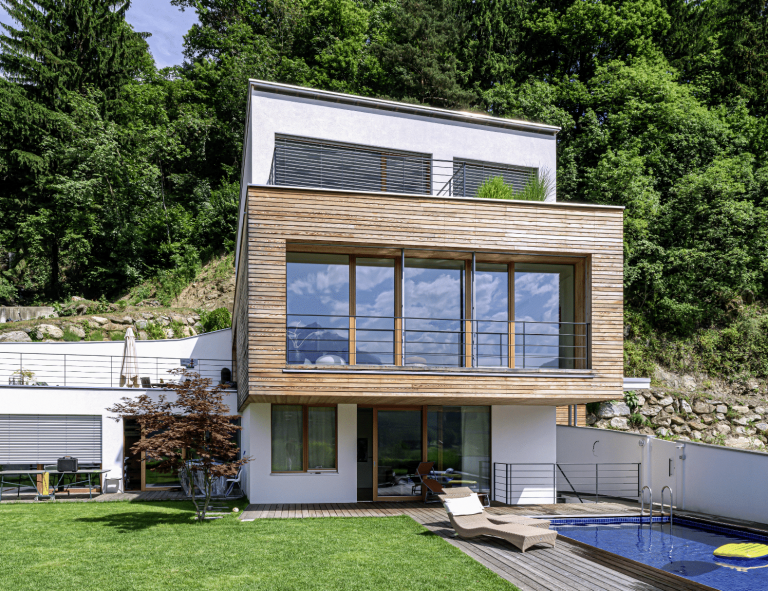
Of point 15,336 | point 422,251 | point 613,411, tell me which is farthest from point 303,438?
point 15,336

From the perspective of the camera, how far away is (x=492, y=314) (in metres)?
13.4

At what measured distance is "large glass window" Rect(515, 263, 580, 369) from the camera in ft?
43.8

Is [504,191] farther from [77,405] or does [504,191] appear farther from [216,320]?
[216,320]

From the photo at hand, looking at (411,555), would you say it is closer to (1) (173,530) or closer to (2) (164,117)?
(1) (173,530)

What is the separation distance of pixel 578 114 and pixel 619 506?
2582cm

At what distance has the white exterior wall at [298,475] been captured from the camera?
42.8 feet

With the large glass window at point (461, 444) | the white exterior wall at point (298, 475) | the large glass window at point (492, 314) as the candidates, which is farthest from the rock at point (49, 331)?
the large glass window at point (492, 314)

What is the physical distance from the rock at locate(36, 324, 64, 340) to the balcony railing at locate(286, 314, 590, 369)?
16.8 m

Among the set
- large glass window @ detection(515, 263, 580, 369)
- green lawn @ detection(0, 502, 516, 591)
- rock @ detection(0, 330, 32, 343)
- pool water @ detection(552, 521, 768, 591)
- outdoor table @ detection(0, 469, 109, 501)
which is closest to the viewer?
green lawn @ detection(0, 502, 516, 591)

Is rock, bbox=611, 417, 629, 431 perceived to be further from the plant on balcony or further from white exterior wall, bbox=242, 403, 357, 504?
white exterior wall, bbox=242, 403, 357, 504

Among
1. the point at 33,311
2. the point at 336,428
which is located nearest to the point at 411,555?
the point at 336,428

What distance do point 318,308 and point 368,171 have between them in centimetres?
431

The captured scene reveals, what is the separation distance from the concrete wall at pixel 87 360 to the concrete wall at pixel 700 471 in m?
13.4

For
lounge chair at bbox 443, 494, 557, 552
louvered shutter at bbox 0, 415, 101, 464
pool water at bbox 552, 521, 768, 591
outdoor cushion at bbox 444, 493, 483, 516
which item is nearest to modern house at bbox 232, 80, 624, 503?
outdoor cushion at bbox 444, 493, 483, 516
